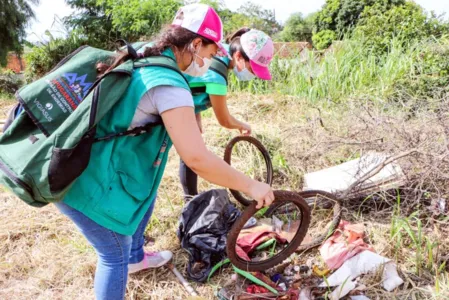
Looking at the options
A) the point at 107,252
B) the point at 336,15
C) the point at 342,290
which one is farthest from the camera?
the point at 336,15

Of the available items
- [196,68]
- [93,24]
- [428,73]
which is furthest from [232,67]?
[93,24]

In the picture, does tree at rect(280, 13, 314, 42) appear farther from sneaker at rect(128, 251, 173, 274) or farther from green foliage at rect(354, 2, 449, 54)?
sneaker at rect(128, 251, 173, 274)

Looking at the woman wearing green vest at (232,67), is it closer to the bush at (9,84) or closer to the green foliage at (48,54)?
the green foliage at (48,54)

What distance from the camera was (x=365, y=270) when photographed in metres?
2.28

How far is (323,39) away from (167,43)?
20.9 m

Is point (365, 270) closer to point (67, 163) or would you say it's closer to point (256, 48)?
point (256, 48)

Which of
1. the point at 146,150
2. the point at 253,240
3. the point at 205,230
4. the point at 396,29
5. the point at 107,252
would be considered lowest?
the point at 396,29

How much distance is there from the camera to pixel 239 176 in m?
1.48

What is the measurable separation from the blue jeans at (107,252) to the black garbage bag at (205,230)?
76 centimetres

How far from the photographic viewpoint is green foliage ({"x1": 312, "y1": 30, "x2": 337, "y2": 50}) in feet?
63.3

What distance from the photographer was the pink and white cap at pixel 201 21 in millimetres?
1491

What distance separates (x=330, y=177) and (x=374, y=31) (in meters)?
5.17

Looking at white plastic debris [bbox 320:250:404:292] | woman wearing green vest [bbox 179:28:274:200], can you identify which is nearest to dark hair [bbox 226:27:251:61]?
woman wearing green vest [bbox 179:28:274:200]

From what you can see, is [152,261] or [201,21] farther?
[152,261]
